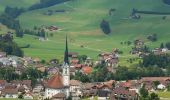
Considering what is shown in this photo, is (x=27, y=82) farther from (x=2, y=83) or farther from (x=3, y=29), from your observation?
(x=3, y=29)

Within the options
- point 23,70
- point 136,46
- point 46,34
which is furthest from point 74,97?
point 46,34

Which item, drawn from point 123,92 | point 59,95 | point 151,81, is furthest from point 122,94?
point 151,81

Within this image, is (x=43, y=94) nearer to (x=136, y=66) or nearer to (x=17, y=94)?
(x=17, y=94)

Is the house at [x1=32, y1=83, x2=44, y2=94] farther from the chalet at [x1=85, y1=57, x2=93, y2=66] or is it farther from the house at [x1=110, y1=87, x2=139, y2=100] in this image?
the chalet at [x1=85, y1=57, x2=93, y2=66]

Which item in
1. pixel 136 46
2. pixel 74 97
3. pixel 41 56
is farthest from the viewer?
pixel 136 46

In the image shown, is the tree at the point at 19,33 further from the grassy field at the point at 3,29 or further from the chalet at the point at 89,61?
the chalet at the point at 89,61

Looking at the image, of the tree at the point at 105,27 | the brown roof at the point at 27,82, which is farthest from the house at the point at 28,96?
the tree at the point at 105,27

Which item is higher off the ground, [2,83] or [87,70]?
[87,70]

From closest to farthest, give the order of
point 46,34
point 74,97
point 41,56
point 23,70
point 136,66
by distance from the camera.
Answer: point 74,97, point 23,70, point 136,66, point 41,56, point 46,34

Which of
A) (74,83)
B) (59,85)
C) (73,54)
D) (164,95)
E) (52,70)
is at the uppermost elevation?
(73,54)
